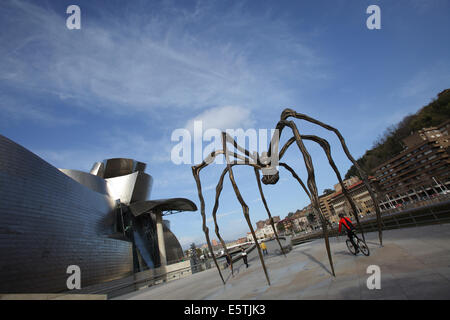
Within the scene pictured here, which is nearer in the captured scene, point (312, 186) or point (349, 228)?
point (312, 186)

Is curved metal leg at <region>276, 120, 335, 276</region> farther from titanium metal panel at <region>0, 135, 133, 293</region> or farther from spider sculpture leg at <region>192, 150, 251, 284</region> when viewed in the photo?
titanium metal panel at <region>0, 135, 133, 293</region>

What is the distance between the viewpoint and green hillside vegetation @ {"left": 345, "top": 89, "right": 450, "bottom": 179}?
74025 mm

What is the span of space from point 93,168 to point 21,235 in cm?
3585

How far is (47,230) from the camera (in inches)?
858

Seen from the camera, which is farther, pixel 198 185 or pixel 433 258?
pixel 198 185

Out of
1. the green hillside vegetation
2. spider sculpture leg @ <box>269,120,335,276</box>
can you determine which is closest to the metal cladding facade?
spider sculpture leg @ <box>269,120,335,276</box>

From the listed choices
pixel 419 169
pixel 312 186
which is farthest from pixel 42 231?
pixel 419 169

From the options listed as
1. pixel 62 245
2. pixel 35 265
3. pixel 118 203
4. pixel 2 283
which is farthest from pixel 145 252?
pixel 2 283

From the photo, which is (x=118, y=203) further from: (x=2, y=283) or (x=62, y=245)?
(x=2, y=283)

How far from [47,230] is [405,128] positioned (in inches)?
4541

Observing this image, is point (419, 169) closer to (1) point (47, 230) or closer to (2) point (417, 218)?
(2) point (417, 218)

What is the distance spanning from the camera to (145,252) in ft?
146

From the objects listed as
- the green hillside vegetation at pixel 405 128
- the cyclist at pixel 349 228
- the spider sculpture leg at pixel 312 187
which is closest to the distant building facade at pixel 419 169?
the green hillside vegetation at pixel 405 128
